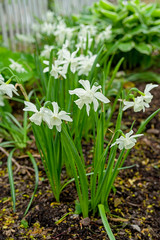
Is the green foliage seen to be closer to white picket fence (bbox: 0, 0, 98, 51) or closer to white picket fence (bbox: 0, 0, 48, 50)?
white picket fence (bbox: 0, 0, 98, 51)

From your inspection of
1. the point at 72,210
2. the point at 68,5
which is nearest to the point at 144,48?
the point at 72,210

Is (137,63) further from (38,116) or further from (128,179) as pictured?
(38,116)

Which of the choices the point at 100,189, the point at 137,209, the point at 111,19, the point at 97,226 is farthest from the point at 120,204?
the point at 111,19

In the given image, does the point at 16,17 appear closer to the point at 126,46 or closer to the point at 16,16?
the point at 16,16

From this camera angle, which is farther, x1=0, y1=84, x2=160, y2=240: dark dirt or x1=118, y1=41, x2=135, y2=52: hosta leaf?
x1=118, y1=41, x2=135, y2=52: hosta leaf

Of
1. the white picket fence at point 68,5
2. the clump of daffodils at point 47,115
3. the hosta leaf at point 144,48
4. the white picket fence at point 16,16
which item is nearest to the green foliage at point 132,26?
the hosta leaf at point 144,48

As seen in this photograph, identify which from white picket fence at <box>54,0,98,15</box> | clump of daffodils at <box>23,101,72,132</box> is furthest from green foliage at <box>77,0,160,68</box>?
clump of daffodils at <box>23,101,72,132</box>
